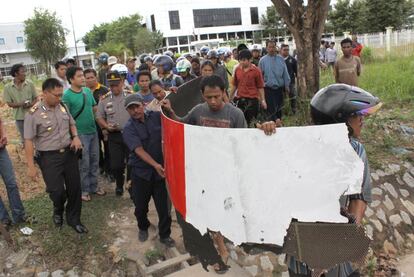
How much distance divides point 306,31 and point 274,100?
139 cm

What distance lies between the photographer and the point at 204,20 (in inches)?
3054

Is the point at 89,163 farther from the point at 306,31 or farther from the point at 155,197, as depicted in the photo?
the point at 306,31

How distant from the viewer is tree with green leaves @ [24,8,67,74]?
2797cm

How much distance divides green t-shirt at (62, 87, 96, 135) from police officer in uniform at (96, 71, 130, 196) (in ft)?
0.36

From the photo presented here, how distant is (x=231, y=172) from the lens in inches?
77.3

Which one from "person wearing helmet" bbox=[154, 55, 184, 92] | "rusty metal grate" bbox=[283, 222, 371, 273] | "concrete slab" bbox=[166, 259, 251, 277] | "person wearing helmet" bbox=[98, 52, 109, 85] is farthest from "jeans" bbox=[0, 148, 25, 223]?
"rusty metal grate" bbox=[283, 222, 371, 273]

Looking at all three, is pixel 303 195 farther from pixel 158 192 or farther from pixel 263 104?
pixel 263 104

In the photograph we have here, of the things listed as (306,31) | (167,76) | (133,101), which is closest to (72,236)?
(133,101)

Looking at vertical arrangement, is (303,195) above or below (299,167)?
below

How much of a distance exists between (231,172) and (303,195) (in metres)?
0.36

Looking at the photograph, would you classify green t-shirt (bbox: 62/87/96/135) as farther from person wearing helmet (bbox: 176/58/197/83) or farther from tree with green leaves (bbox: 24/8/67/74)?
tree with green leaves (bbox: 24/8/67/74)

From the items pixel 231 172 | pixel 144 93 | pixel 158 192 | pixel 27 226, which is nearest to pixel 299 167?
pixel 231 172

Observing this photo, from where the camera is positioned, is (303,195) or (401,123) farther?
(401,123)

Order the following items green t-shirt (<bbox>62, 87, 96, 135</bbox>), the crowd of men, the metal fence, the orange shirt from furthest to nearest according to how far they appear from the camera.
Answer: the metal fence < the orange shirt < green t-shirt (<bbox>62, 87, 96, 135</bbox>) < the crowd of men
